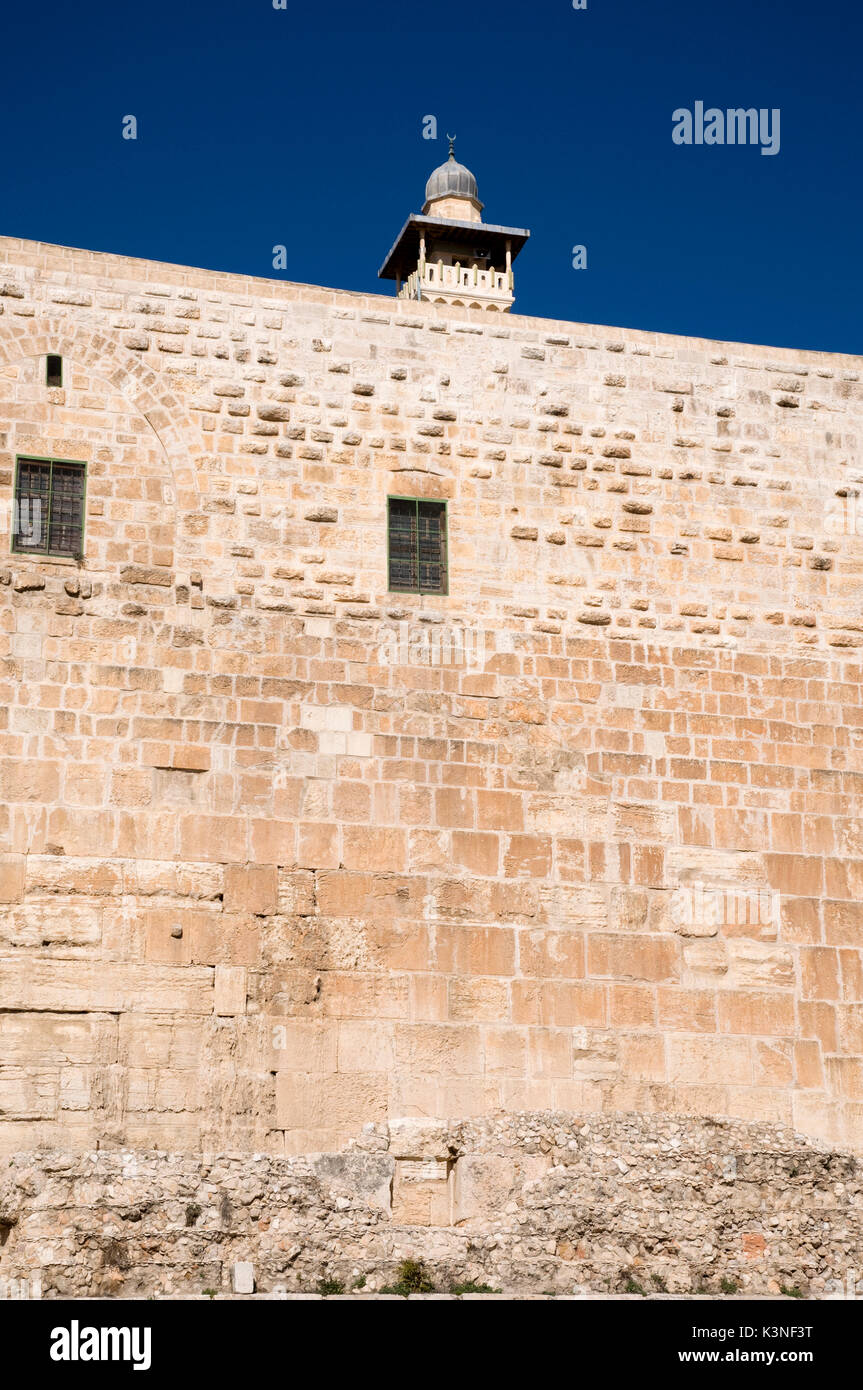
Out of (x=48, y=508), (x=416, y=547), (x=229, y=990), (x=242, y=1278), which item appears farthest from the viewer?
(x=416, y=547)

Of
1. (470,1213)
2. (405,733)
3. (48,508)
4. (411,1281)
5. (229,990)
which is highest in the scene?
(48,508)

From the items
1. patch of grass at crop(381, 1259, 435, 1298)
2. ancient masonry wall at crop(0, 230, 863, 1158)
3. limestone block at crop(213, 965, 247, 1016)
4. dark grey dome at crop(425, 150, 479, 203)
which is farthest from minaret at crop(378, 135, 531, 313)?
patch of grass at crop(381, 1259, 435, 1298)

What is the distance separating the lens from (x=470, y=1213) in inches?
427

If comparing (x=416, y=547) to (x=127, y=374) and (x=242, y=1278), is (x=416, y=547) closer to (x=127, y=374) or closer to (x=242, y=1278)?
(x=127, y=374)

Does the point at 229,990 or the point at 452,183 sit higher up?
the point at 452,183

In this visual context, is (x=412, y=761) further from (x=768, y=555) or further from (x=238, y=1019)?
(x=768, y=555)

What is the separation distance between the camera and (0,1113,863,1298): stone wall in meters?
9.70

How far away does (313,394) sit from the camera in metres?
12.4

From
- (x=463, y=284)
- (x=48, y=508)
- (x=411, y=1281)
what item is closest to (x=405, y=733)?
(x=48, y=508)

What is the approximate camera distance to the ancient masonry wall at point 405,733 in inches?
434

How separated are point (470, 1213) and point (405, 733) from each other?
3.05 meters

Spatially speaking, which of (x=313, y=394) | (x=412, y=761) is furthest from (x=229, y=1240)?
(x=313, y=394)

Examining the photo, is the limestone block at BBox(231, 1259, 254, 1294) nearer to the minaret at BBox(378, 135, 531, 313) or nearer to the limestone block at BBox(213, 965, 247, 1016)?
the limestone block at BBox(213, 965, 247, 1016)

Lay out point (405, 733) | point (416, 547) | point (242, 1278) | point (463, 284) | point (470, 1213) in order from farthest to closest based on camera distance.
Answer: point (463, 284) → point (416, 547) → point (405, 733) → point (470, 1213) → point (242, 1278)
